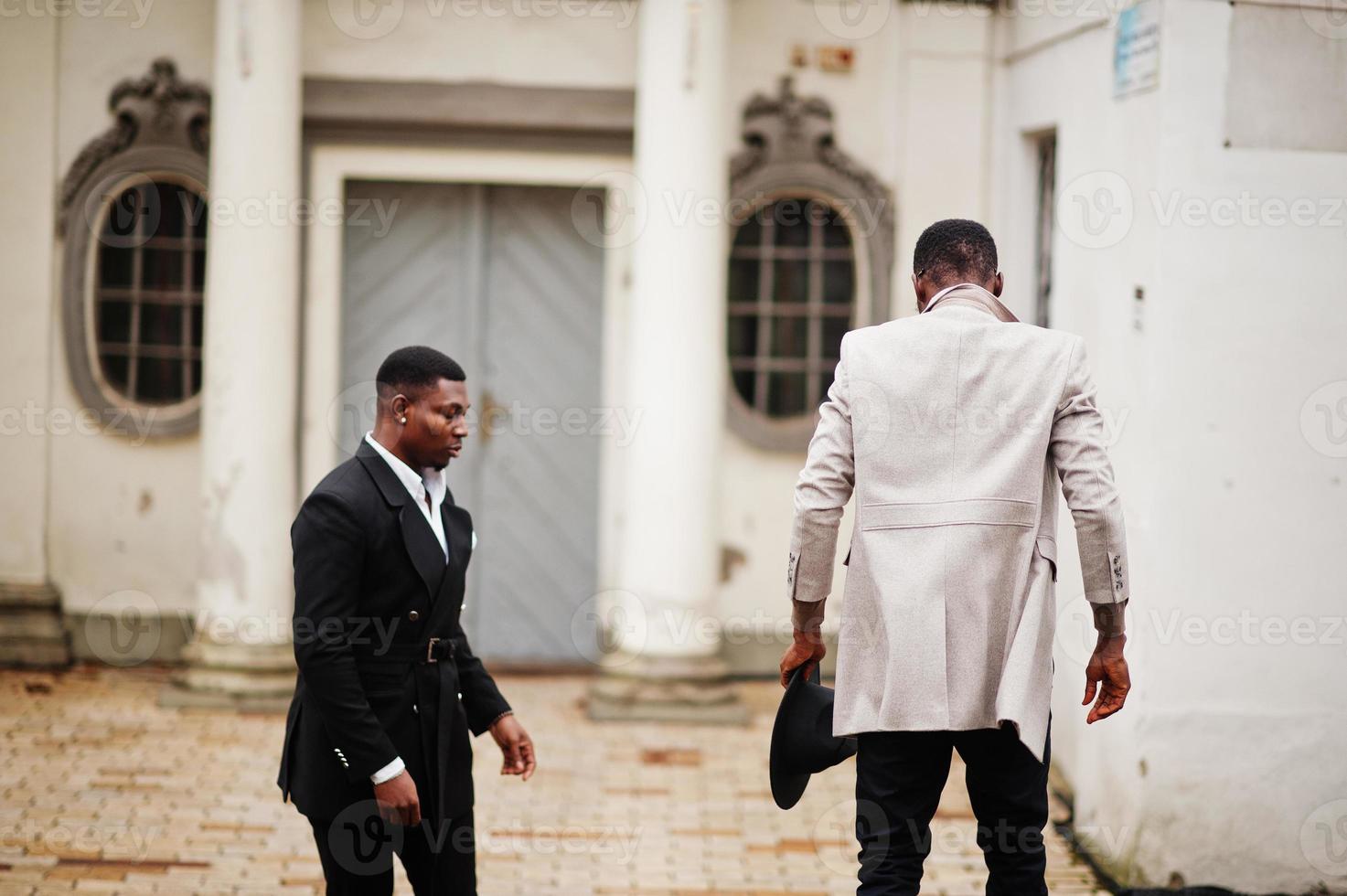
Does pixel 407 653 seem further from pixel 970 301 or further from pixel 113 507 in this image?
pixel 113 507

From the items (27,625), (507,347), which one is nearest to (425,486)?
(507,347)

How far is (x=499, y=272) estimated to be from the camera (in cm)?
952

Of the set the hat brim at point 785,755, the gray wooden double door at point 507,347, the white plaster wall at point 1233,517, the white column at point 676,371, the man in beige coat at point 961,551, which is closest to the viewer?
the man in beige coat at point 961,551

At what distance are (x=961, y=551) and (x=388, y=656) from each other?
4.70ft

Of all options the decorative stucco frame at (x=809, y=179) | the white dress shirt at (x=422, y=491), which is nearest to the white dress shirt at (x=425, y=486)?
the white dress shirt at (x=422, y=491)

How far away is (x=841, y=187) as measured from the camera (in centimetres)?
928

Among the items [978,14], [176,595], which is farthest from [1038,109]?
[176,595]

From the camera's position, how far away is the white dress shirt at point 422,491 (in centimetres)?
391

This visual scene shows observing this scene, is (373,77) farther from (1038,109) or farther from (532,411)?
(1038,109)

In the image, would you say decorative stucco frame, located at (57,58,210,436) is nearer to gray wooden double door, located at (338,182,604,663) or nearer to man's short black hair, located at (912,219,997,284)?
gray wooden double door, located at (338,182,604,663)

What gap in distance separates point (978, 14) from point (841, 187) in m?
1.24

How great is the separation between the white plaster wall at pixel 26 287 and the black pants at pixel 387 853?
233 inches

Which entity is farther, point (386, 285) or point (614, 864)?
point (386, 285)

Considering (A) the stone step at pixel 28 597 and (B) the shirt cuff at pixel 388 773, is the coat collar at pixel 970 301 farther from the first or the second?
(A) the stone step at pixel 28 597
